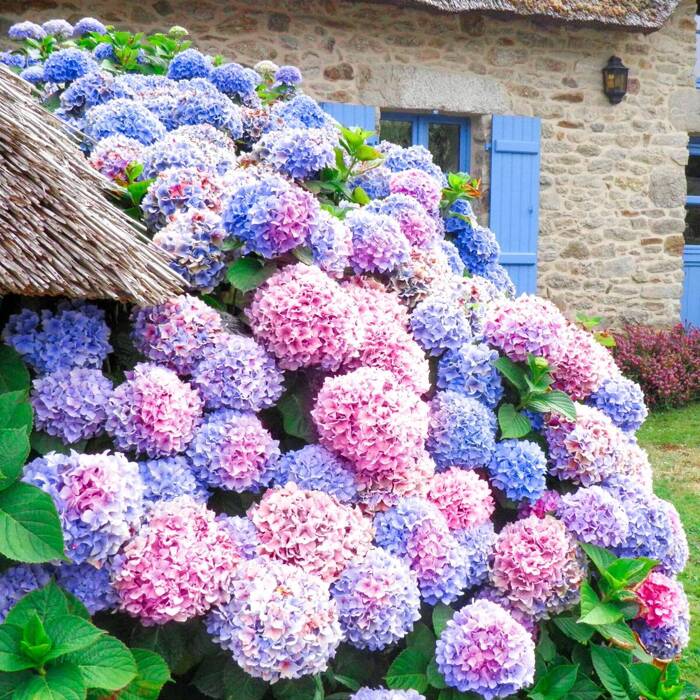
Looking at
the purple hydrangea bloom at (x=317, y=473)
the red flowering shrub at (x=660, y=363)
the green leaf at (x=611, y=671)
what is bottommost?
the red flowering shrub at (x=660, y=363)

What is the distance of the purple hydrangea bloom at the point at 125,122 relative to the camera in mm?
3002

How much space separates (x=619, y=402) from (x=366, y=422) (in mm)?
961

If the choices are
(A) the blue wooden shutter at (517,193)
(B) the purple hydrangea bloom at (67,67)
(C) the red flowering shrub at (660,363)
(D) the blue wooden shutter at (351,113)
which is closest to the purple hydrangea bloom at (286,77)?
(B) the purple hydrangea bloom at (67,67)

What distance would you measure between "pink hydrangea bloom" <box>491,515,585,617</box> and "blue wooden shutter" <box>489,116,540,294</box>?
21.3 feet

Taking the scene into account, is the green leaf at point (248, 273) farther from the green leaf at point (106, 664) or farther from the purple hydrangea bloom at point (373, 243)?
the green leaf at point (106, 664)

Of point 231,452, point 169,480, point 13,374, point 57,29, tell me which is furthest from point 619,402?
point 57,29

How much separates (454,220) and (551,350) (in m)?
0.99

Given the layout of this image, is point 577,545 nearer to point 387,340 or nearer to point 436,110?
point 387,340

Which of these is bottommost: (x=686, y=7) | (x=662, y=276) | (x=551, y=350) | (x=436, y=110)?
(x=662, y=276)

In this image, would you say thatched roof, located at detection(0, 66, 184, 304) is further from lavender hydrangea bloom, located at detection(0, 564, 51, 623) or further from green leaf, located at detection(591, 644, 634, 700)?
green leaf, located at detection(591, 644, 634, 700)

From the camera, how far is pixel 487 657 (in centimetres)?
195

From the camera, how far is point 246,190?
2.33m

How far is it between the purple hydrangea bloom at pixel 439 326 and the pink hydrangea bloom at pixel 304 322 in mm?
331

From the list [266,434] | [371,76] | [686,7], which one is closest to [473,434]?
[266,434]
